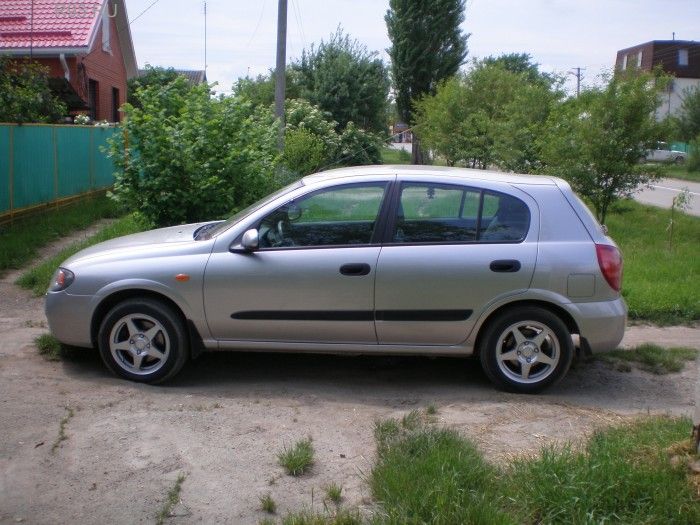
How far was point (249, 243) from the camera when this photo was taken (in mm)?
6051

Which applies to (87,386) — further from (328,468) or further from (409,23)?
(409,23)

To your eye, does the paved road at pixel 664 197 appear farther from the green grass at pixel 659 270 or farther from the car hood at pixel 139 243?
the car hood at pixel 139 243

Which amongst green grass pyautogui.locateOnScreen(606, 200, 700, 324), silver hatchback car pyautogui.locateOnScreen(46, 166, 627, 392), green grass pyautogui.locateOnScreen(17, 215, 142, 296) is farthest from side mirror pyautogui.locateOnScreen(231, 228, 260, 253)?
green grass pyautogui.locateOnScreen(606, 200, 700, 324)

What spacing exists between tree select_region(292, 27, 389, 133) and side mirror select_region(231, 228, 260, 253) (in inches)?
1019

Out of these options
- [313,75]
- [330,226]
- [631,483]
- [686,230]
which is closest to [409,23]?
[313,75]

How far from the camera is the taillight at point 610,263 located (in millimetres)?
6004

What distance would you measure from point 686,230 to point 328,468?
12991mm

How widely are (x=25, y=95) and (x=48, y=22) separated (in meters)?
8.64

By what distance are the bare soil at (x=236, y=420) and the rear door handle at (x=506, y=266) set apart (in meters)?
0.90

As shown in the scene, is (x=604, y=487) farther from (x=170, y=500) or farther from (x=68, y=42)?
(x=68, y=42)

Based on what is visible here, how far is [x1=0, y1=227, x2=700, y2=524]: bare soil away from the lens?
4332mm

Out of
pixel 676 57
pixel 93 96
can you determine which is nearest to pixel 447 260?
pixel 93 96

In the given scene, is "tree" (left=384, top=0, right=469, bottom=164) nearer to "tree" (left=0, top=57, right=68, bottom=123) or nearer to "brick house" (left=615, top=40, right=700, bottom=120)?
"tree" (left=0, top=57, right=68, bottom=123)

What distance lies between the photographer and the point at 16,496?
14.1 ft
